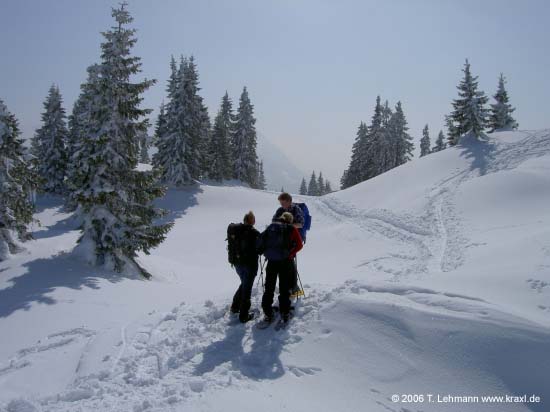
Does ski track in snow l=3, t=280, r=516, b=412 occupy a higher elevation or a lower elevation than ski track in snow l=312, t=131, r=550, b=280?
lower

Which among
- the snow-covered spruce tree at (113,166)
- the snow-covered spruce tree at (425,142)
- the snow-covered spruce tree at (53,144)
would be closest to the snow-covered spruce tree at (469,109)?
the snow-covered spruce tree at (425,142)

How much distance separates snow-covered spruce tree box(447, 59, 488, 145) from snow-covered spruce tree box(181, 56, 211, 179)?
100 feet

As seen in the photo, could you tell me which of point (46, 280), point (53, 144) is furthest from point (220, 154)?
point (46, 280)

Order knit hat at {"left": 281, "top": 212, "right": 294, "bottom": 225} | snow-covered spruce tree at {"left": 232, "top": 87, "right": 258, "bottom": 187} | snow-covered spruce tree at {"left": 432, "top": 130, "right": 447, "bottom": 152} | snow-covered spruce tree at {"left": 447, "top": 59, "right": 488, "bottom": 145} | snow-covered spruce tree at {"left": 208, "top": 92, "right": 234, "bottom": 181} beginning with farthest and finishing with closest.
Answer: snow-covered spruce tree at {"left": 432, "top": 130, "right": 447, "bottom": 152} → snow-covered spruce tree at {"left": 232, "top": 87, "right": 258, "bottom": 187} → snow-covered spruce tree at {"left": 208, "top": 92, "right": 234, "bottom": 181} → snow-covered spruce tree at {"left": 447, "top": 59, "right": 488, "bottom": 145} → knit hat at {"left": 281, "top": 212, "right": 294, "bottom": 225}

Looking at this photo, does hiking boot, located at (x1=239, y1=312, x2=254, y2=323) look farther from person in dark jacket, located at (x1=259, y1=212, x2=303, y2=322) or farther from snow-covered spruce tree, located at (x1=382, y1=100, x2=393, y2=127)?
snow-covered spruce tree, located at (x1=382, y1=100, x2=393, y2=127)

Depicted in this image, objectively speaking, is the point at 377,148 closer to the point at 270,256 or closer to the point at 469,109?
the point at 469,109

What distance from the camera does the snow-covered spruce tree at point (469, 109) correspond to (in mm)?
37938

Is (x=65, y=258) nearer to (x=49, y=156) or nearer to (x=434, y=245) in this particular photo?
(x=434, y=245)

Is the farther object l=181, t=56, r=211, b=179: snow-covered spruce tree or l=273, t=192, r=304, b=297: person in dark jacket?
l=181, t=56, r=211, b=179: snow-covered spruce tree

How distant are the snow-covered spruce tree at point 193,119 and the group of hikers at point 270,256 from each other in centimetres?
3537

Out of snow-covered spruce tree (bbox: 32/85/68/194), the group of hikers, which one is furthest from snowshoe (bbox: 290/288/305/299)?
snow-covered spruce tree (bbox: 32/85/68/194)

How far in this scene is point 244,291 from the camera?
7.25 meters

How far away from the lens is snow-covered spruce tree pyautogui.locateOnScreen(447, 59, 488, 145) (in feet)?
124

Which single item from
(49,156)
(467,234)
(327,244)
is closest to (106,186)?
(327,244)
